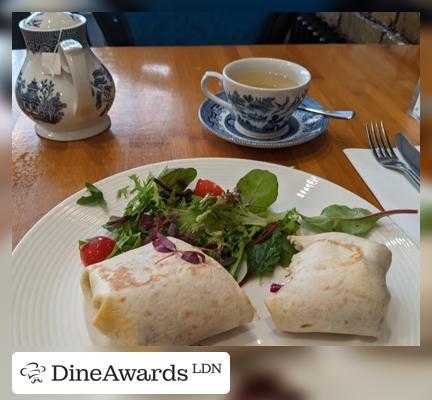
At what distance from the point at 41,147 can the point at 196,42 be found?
76 cm

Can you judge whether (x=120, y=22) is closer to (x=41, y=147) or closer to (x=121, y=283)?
(x=41, y=147)

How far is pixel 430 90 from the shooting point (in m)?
0.40

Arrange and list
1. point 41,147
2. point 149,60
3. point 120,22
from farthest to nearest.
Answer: point 120,22, point 149,60, point 41,147

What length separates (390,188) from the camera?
707 millimetres

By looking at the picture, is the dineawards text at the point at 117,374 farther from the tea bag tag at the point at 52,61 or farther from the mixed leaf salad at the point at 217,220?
the tea bag tag at the point at 52,61

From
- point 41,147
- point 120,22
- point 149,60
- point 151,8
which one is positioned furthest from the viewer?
point 120,22

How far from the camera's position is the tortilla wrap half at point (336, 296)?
45 cm

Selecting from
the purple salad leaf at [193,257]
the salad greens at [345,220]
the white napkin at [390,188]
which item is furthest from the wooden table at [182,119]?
the purple salad leaf at [193,257]

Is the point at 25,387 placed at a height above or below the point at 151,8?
below

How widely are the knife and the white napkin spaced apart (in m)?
0.01

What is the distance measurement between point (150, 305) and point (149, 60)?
0.91 meters

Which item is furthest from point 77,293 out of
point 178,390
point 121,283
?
point 178,390

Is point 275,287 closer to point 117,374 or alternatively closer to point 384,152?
point 117,374

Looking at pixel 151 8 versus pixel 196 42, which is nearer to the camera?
pixel 151 8
